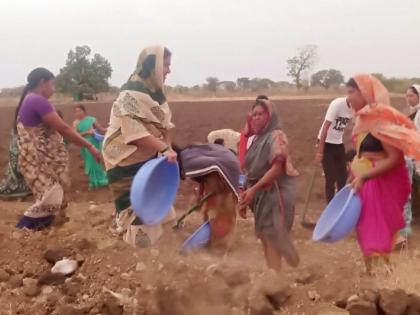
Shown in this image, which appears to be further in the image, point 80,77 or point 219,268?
point 80,77

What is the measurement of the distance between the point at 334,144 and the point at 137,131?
3.34 metres

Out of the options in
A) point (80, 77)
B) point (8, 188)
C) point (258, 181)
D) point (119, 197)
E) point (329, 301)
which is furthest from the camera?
point (80, 77)

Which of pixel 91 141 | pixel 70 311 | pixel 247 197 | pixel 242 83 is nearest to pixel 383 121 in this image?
pixel 247 197

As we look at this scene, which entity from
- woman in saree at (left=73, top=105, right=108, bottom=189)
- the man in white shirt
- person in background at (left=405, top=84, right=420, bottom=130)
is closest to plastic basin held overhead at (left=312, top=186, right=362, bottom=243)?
the man in white shirt

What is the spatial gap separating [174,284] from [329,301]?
2.94 feet

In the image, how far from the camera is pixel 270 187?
483cm

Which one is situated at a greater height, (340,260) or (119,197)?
(119,197)

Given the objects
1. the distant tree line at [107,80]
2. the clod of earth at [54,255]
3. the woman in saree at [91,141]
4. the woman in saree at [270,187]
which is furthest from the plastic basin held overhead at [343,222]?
the distant tree line at [107,80]

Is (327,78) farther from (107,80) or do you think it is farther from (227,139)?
(227,139)

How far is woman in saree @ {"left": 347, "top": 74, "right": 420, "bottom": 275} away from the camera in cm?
430

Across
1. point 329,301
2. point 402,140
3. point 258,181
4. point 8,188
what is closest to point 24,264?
point 258,181

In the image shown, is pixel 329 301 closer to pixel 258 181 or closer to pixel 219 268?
pixel 219 268

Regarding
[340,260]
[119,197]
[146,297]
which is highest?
[119,197]

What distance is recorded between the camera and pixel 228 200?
5090 mm
